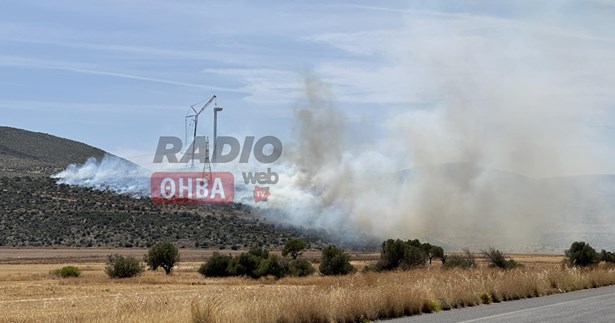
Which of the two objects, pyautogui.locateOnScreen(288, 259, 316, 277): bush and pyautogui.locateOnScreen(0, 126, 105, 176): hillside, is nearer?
pyautogui.locateOnScreen(288, 259, 316, 277): bush

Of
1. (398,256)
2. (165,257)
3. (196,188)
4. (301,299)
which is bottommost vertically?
(301,299)

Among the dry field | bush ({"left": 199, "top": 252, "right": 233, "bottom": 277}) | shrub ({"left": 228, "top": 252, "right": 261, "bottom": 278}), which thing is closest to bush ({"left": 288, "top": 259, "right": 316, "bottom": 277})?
shrub ({"left": 228, "top": 252, "right": 261, "bottom": 278})

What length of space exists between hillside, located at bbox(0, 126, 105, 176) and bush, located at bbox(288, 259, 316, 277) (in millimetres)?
97729

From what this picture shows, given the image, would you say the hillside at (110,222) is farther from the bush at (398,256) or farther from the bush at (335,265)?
the bush at (398,256)

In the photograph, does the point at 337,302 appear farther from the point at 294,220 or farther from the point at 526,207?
the point at 526,207

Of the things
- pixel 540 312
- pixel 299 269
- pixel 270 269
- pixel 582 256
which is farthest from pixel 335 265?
pixel 540 312

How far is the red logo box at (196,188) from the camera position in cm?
14775

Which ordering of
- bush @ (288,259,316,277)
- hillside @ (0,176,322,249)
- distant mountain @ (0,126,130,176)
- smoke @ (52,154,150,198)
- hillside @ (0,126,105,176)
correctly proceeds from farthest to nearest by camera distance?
distant mountain @ (0,126,130,176)
hillside @ (0,126,105,176)
smoke @ (52,154,150,198)
hillside @ (0,176,322,249)
bush @ (288,259,316,277)

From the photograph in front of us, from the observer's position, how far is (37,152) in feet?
590

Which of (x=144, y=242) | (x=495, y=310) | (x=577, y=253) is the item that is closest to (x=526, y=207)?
(x=144, y=242)

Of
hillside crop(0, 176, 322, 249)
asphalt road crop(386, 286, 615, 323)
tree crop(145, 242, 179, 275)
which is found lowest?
asphalt road crop(386, 286, 615, 323)

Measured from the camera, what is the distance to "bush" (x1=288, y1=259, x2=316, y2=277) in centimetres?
6600

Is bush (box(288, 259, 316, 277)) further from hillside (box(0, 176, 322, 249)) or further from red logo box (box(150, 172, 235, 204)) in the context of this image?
red logo box (box(150, 172, 235, 204))

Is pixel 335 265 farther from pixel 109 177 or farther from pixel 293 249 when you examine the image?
pixel 109 177
